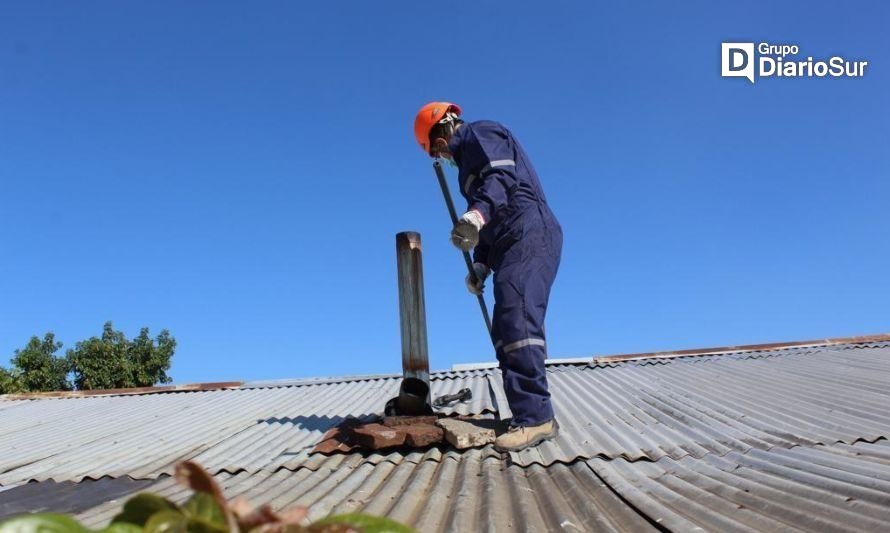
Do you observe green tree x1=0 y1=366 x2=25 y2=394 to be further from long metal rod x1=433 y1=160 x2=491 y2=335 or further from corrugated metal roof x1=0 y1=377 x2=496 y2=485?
long metal rod x1=433 y1=160 x2=491 y2=335

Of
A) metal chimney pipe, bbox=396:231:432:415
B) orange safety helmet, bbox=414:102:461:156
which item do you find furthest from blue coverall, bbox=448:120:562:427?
metal chimney pipe, bbox=396:231:432:415

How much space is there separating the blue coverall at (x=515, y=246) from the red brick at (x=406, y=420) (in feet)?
1.80

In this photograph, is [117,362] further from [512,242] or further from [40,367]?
[512,242]

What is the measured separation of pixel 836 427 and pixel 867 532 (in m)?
1.81

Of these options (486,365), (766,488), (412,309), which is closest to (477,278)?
(412,309)

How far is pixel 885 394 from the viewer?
13.0 feet

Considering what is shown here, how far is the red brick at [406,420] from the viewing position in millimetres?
3406

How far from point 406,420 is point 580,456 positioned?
1.09 m

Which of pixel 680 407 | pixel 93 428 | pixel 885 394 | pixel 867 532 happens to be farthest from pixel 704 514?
pixel 93 428

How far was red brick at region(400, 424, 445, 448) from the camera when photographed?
10.2 feet

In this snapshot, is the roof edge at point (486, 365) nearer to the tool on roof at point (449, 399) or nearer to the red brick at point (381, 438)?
the tool on roof at point (449, 399)

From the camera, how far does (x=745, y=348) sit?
7680 millimetres

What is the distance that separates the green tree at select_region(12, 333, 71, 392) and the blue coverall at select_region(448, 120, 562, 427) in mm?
18309

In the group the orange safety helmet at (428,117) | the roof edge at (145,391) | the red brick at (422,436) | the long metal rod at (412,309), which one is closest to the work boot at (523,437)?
the red brick at (422,436)
